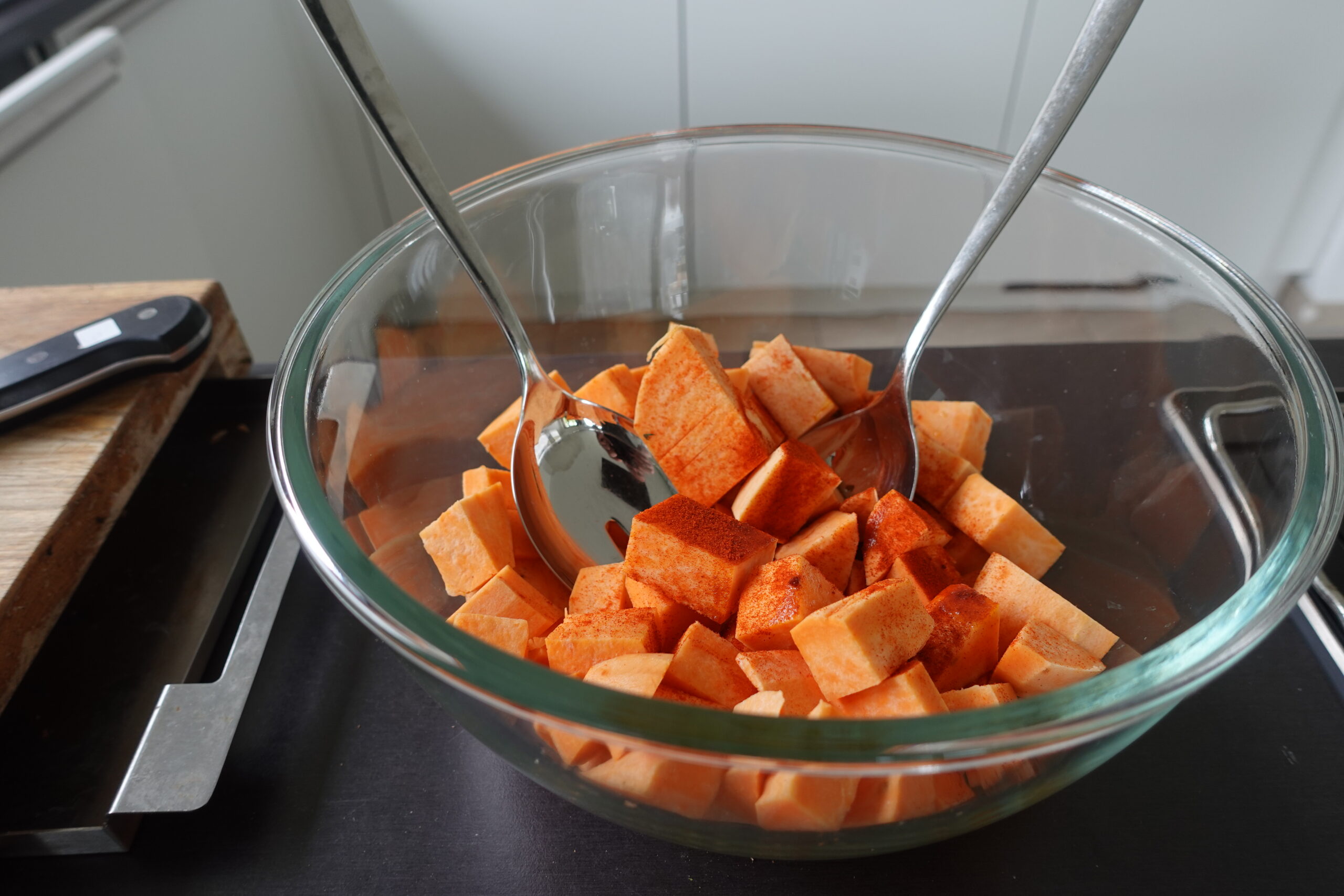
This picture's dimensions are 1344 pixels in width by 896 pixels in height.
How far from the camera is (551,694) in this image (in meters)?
0.47

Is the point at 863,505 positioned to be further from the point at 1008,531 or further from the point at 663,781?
the point at 663,781

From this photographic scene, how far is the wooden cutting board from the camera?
756mm

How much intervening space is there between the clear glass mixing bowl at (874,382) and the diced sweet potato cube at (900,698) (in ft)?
0.21

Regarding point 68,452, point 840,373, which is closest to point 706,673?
point 840,373

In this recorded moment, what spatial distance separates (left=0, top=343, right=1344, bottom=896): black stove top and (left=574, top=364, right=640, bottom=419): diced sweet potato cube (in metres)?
0.33

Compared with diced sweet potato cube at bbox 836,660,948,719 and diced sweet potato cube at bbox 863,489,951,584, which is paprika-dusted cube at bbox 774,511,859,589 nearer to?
diced sweet potato cube at bbox 863,489,951,584

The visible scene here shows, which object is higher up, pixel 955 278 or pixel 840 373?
pixel 955 278

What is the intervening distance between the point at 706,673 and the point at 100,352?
2.31ft

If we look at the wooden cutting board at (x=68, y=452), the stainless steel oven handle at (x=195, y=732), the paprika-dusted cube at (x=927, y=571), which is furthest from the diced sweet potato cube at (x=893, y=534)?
the wooden cutting board at (x=68, y=452)

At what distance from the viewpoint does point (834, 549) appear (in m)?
0.77

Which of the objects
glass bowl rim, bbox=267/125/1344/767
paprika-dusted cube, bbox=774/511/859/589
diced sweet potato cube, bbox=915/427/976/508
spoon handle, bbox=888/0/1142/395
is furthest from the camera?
diced sweet potato cube, bbox=915/427/976/508

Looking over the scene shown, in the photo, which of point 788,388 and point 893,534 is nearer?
point 893,534

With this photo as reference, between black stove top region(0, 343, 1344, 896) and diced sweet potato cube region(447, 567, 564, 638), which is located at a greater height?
diced sweet potato cube region(447, 567, 564, 638)

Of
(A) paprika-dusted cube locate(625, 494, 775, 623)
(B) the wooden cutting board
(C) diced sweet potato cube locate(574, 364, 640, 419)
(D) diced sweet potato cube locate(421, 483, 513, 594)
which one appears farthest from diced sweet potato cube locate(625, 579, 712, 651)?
(B) the wooden cutting board
